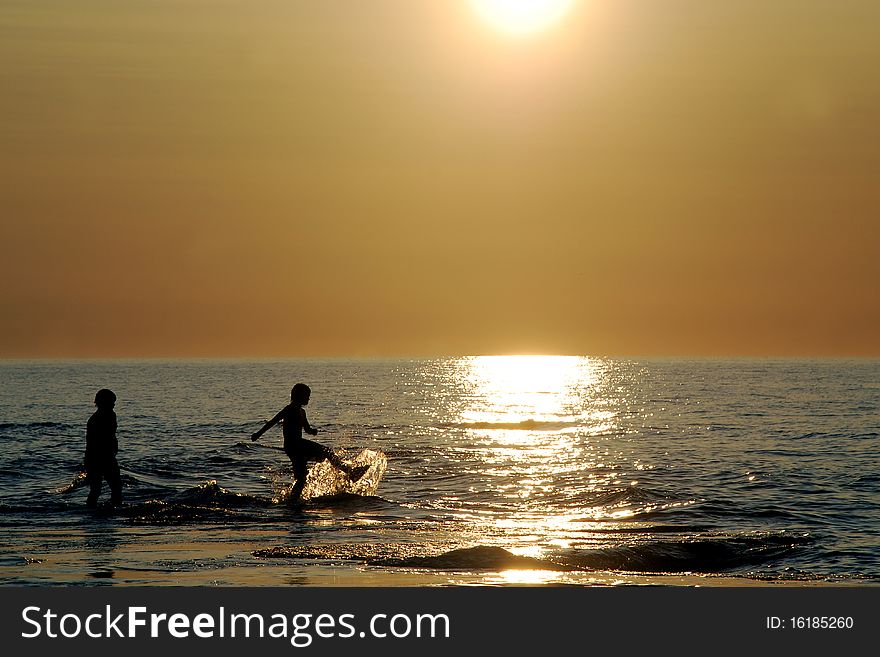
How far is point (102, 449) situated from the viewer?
20.0 metres

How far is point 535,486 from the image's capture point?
995 inches

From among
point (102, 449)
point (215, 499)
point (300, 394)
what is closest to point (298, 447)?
point (300, 394)

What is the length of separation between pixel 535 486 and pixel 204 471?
9051mm

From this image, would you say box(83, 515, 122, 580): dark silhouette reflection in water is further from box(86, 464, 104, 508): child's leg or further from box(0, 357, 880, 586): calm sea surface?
box(86, 464, 104, 508): child's leg

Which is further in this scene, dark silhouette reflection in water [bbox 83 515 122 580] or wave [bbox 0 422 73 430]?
wave [bbox 0 422 73 430]

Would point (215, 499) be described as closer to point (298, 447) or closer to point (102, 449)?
point (298, 447)

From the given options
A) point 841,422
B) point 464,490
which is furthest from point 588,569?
point 841,422

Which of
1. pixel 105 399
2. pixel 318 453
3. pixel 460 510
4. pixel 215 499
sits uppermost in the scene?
pixel 105 399

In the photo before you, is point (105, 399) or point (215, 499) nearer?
point (105, 399)

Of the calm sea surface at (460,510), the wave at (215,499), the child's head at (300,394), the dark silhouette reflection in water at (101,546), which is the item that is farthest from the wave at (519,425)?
the dark silhouette reflection in water at (101,546)

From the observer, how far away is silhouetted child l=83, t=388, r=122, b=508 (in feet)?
65.2

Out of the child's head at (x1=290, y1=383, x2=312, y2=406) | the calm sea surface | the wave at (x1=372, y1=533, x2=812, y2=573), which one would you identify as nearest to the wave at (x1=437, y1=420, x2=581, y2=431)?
the calm sea surface

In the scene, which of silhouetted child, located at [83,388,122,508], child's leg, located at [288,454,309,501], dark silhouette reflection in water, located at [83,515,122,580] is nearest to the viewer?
dark silhouette reflection in water, located at [83,515,122,580]

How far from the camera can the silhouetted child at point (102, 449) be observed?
1988 cm
